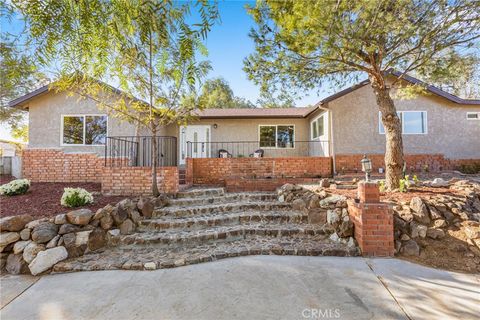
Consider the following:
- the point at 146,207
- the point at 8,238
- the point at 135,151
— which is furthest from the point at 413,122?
the point at 8,238

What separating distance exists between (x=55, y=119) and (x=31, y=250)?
25.3 feet

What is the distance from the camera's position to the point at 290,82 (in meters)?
6.50

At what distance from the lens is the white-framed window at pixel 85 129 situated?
372 inches

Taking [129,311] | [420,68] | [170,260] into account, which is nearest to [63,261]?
[170,260]

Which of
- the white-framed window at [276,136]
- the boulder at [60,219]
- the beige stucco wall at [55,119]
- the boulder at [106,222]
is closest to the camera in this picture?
the boulder at [60,219]

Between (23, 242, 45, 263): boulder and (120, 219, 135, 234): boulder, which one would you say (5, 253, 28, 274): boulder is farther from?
(120, 219, 135, 234): boulder

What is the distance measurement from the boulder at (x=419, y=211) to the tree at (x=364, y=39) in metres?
1.23

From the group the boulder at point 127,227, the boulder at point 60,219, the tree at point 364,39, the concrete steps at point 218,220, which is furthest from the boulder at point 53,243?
the tree at point 364,39

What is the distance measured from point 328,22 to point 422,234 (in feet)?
14.4

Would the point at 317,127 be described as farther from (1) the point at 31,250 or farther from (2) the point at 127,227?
(1) the point at 31,250

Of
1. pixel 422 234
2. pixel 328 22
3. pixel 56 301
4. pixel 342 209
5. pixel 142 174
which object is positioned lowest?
pixel 56 301

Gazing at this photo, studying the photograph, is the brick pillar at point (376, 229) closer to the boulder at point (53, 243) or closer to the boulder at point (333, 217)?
the boulder at point (333, 217)

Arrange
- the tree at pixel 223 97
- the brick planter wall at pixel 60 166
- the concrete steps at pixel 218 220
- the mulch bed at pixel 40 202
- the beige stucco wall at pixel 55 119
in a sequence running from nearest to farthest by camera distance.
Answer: the mulch bed at pixel 40 202, the concrete steps at pixel 218 220, the brick planter wall at pixel 60 166, the beige stucco wall at pixel 55 119, the tree at pixel 223 97

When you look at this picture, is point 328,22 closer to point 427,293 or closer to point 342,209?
point 342,209
